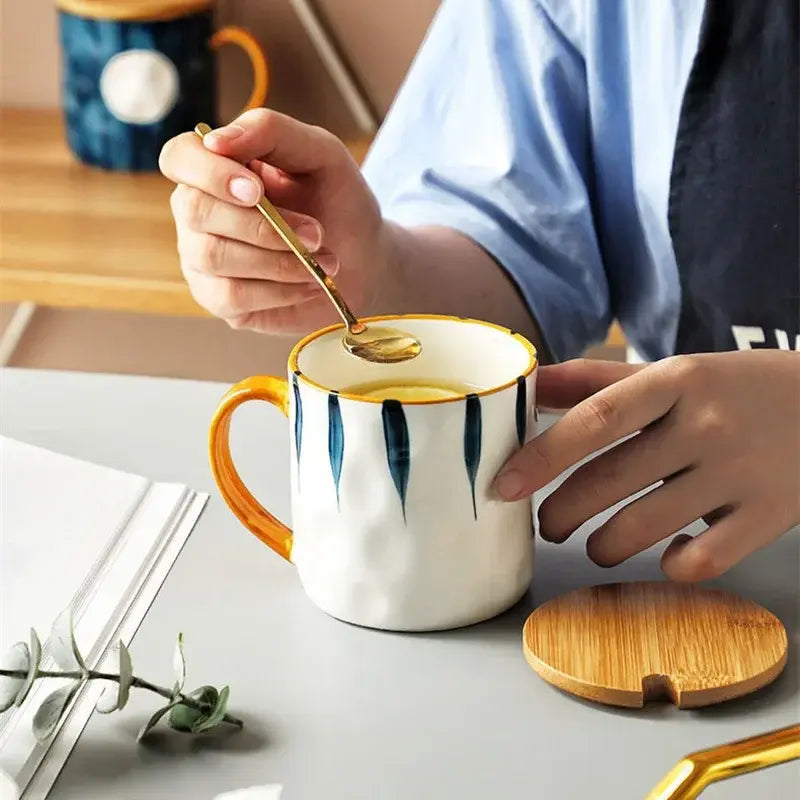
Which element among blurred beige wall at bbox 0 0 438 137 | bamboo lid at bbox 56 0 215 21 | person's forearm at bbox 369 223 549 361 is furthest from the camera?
blurred beige wall at bbox 0 0 438 137

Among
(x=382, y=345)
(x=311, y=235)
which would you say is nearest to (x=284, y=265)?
(x=311, y=235)

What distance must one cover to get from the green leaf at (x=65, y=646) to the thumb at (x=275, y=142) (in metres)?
0.27

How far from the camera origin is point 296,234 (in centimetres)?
64

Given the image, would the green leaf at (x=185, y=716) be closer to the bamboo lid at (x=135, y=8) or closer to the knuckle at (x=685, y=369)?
the knuckle at (x=685, y=369)

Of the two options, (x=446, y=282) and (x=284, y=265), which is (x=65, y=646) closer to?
(x=284, y=265)

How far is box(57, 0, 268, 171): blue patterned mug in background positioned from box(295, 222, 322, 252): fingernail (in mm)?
802

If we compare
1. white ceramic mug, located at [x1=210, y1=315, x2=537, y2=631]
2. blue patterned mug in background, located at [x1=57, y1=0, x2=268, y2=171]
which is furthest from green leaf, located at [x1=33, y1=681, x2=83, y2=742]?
blue patterned mug in background, located at [x1=57, y1=0, x2=268, y2=171]

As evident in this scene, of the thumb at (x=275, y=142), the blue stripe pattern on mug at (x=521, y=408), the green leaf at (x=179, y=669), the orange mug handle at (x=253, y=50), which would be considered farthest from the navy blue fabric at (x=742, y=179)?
the orange mug handle at (x=253, y=50)

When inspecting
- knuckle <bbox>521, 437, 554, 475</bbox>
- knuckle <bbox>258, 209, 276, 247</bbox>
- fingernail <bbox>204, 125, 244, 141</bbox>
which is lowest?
knuckle <bbox>521, 437, 554, 475</bbox>

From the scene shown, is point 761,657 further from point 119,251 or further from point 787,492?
point 119,251

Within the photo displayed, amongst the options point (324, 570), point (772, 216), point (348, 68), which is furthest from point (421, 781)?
point (348, 68)

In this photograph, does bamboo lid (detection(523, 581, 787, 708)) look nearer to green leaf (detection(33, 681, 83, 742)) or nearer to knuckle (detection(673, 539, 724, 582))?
knuckle (detection(673, 539, 724, 582))

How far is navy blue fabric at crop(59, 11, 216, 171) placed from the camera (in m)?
1.37

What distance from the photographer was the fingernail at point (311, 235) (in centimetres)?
65
